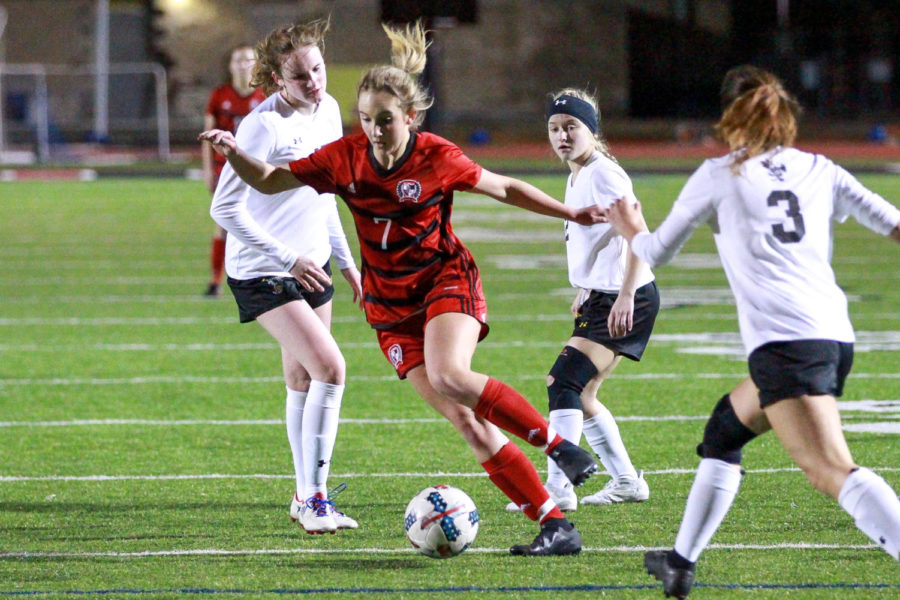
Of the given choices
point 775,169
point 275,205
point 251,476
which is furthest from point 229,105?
point 775,169

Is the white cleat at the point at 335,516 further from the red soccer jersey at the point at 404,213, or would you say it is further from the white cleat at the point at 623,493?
the white cleat at the point at 623,493

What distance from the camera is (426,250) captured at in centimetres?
473

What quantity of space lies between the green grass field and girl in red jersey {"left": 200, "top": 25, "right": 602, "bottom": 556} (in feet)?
1.27

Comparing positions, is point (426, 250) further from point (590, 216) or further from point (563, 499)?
point (563, 499)

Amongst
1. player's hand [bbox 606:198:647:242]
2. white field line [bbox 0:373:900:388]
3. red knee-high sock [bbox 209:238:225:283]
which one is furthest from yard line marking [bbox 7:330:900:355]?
player's hand [bbox 606:198:647:242]

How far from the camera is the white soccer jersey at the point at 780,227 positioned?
3818 mm

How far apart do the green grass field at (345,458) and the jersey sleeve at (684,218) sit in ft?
3.61

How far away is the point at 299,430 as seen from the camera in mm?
5422

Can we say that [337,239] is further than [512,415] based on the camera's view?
Yes

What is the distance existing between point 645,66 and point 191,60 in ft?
46.6

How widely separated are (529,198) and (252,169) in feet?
3.19

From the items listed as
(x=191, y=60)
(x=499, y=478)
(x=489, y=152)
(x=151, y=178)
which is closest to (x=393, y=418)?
(x=499, y=478)

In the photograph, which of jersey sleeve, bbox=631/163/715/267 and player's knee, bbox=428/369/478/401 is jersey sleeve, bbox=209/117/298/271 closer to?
player's knee, bbox=428/369/478/401

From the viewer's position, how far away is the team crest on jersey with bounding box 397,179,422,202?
4605 mm
